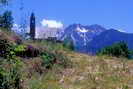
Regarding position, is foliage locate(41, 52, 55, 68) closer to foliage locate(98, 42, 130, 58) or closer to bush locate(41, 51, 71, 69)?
bush locate(41, 51, 71, 69)

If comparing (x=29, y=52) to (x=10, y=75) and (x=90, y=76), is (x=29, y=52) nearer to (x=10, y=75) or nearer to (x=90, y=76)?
(x=90, y=76)

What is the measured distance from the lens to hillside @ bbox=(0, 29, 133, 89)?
1027 cm

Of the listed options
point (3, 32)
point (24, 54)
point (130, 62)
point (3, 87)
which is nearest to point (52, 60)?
point (24, 54)

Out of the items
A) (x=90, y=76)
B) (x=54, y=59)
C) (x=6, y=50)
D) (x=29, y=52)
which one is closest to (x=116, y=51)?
(x=54, y=59)

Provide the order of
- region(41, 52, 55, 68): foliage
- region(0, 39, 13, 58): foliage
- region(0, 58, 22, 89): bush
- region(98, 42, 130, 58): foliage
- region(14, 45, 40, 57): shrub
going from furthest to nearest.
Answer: region(98, 42, 130, 58): foliage
region(14, 45, 40, 57): shrub
region(41, 52, 55, 68): foliage
region(0, 58, 22, 89): bush
region(0, 39, 13, 58): foliage

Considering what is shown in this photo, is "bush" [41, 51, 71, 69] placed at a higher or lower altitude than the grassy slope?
higher

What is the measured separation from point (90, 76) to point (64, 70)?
1040 millimetres

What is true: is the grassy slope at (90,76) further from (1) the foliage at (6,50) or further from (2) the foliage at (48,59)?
(1) the foliage at (6,50)

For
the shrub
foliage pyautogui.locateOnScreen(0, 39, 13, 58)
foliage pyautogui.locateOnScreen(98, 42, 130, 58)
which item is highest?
foliage pyautogui.locateOnScreen(0, 39, 13, 58)

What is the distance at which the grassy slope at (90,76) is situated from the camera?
1048 centimetres

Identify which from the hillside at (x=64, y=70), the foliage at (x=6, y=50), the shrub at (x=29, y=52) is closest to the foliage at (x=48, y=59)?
the hillside at (x=64, y=70)

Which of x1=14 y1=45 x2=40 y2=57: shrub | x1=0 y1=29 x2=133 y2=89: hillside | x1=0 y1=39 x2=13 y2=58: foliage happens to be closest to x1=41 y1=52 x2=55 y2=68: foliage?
x1=0 y1=29 x2=133 y2=89: hillside

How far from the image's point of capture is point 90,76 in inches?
445

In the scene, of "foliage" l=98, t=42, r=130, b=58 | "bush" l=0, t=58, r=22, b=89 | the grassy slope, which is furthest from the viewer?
"foliage" l=98, t=42, r=130, b=58
